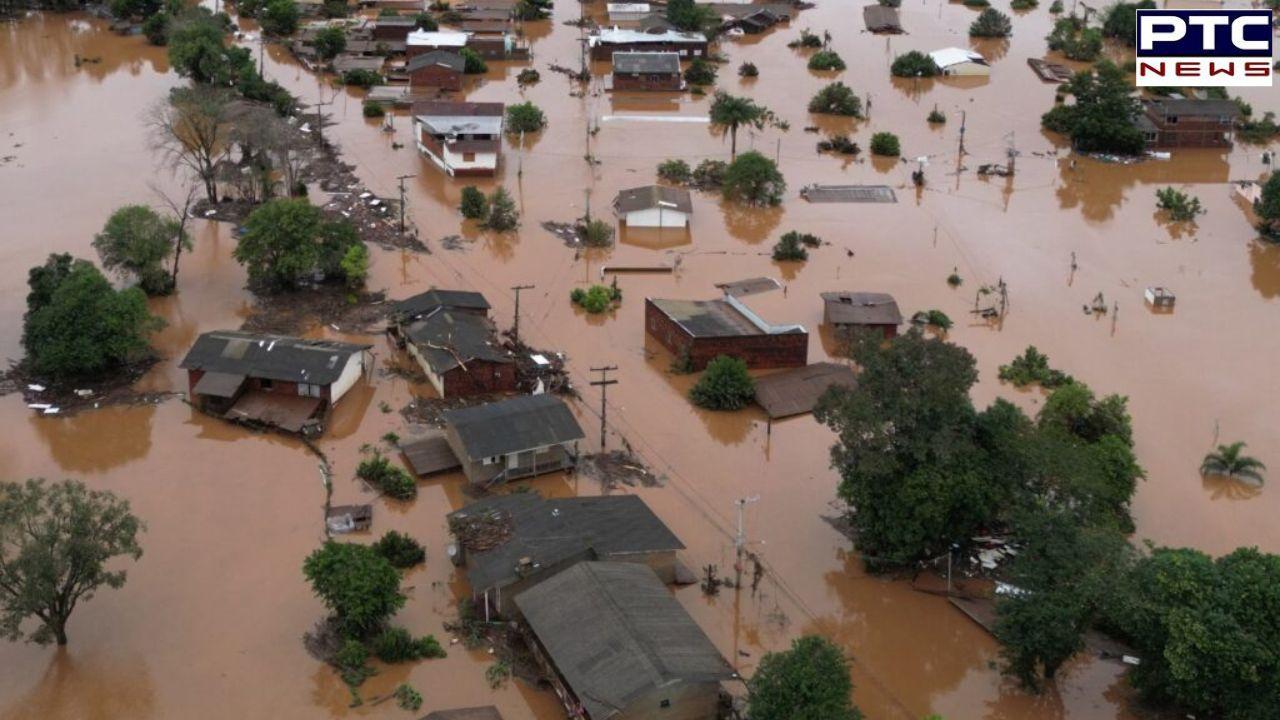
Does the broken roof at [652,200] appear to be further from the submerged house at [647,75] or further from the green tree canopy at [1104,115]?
the green tree canopy at [1104,115]

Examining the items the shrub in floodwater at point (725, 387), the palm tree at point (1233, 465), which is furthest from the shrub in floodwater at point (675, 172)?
the palm tree at point (1233, 465)

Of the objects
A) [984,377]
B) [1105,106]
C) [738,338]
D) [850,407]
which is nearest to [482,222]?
[738,338]

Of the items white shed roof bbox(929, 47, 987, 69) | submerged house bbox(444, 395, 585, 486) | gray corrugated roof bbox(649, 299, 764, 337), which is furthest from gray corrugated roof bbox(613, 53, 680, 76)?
submerged house bbox(444, 395, 585, 486)

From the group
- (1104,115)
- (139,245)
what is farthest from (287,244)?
(1104,115)

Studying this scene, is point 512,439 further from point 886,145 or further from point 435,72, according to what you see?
point 435,72

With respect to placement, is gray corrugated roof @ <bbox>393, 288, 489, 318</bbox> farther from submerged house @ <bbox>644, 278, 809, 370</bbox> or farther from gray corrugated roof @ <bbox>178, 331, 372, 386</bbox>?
submerged house @ <bbox>644, 278, 809, 370</bbox>
